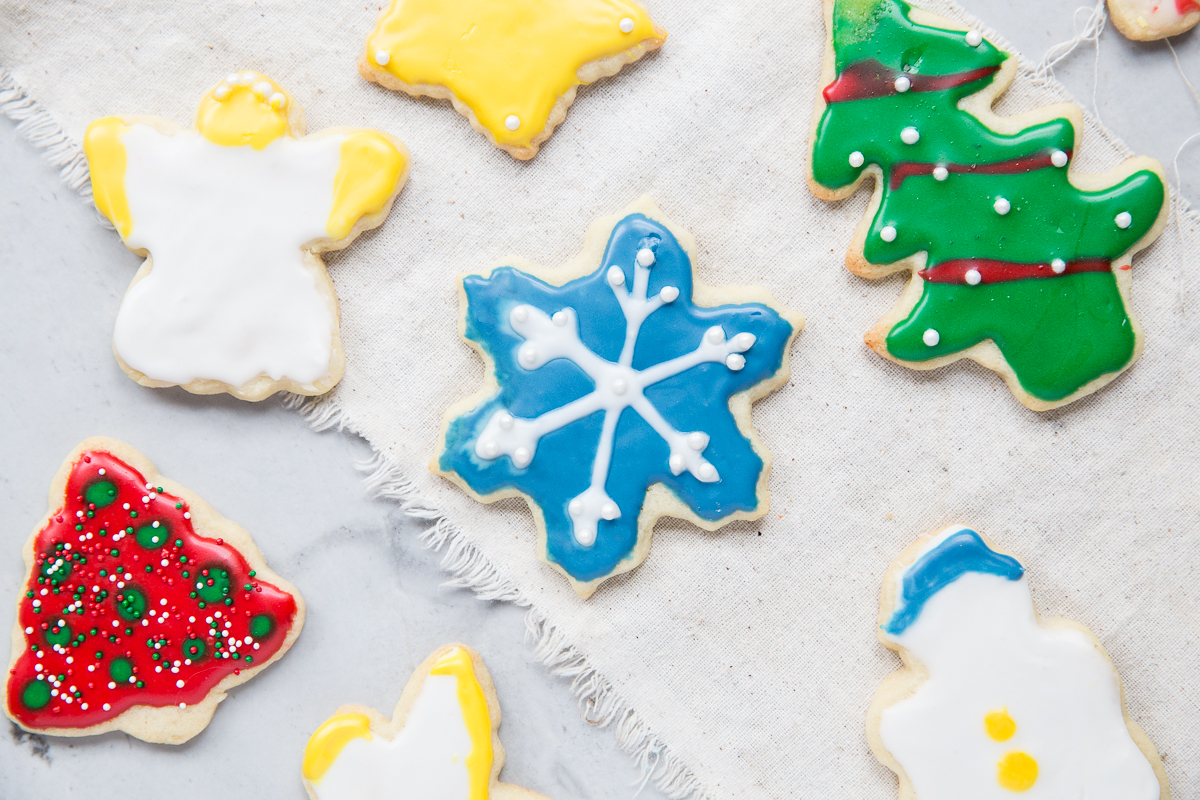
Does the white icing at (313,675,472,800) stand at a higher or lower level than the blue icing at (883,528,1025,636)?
lower

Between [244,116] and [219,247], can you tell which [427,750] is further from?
[244,116]

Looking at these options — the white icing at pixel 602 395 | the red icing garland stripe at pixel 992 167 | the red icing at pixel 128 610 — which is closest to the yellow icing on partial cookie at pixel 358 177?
the white icing at pixel 602 395

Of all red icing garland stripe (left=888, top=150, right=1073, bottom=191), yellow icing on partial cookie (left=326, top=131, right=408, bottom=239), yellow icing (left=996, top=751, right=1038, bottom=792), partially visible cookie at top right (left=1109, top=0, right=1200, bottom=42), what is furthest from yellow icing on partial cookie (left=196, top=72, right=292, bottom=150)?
yellow icing (left=996, top=751, right=1038, bottom=792)

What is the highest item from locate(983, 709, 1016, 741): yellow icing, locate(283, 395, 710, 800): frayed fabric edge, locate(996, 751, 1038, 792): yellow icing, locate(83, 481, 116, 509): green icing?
locate(983, 709, 1016, 741): yellow icing

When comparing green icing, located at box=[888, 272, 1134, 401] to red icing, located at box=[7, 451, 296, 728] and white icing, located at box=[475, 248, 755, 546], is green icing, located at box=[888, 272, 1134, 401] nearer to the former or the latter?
white icing, located at box=[475, 248, 755, 546]

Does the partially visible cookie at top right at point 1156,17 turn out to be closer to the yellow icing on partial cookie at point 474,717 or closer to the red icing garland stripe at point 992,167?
the red icing garland stripe at point 992,167
